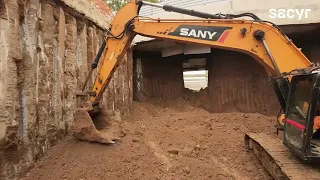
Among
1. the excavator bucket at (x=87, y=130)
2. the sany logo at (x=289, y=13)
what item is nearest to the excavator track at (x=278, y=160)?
the excavator bucket at (x=87, y=130)

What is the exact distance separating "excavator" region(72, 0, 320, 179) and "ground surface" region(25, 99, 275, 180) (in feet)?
0.70

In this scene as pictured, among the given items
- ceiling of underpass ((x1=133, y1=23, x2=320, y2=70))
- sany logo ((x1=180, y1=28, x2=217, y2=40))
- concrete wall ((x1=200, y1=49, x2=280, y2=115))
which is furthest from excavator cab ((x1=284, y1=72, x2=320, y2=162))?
concrete wall ((x1=200, y1=49, x2=280, y2=115))

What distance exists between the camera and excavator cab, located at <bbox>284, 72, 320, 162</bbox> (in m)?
2.99

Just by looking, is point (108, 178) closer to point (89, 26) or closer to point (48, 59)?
point (48, 59)

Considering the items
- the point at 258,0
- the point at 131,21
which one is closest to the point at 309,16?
the point at 258,0

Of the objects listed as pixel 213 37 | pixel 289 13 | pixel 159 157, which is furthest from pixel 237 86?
pixel 159 157

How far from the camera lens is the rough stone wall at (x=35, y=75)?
3084mm

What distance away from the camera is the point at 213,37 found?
167 inches

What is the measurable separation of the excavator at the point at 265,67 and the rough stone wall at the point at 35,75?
1.41ft

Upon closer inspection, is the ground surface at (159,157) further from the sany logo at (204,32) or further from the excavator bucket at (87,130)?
the sany logo at (204,32)

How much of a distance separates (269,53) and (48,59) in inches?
126

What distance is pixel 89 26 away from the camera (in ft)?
19.9

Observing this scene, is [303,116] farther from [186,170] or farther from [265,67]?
[186,170]

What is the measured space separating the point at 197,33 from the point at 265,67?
3.89ft
